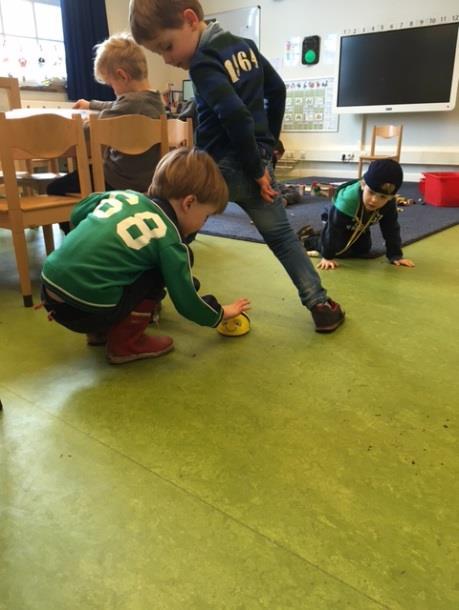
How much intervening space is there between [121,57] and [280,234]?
42.2 inches

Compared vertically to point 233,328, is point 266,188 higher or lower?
higher

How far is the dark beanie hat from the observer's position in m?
1.85

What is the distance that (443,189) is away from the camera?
3.54m

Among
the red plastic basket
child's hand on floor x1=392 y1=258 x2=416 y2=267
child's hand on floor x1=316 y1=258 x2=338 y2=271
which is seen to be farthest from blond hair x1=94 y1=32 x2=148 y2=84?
the red plastic basket

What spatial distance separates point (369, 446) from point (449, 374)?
39 cm

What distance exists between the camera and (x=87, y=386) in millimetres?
1173

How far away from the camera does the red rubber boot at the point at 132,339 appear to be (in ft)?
4.21

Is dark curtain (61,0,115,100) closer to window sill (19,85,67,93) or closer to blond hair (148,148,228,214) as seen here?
window sill (19,85,67,93)

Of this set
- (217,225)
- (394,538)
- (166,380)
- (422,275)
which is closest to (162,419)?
(166,380)

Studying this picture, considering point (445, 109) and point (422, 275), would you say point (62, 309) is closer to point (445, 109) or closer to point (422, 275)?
point (422, 275)

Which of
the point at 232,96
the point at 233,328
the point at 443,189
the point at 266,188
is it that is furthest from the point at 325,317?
the point at 443,189

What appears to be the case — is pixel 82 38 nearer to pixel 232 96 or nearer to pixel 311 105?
pixel 311 105

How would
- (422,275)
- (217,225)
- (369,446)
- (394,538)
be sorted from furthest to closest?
(217,225)
(422,275)
(369,446)
(394,538)

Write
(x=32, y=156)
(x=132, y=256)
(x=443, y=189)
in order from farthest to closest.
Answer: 1. (x=443, y=189)
2. (x=32, y=156)
3. (x=132, y=256)
